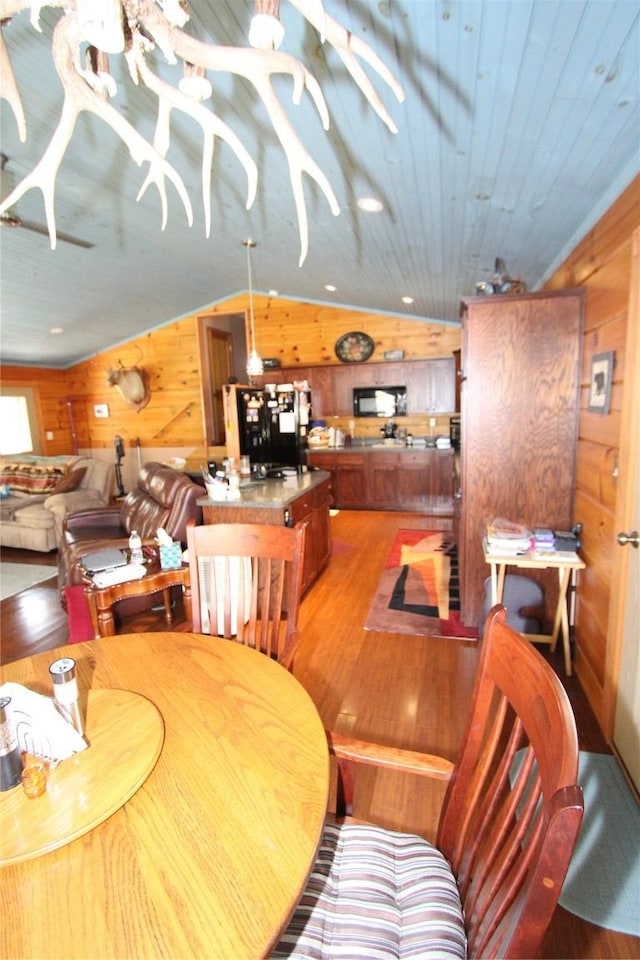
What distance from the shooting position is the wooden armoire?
2533 millimetres

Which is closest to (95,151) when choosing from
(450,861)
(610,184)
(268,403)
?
(268,403)

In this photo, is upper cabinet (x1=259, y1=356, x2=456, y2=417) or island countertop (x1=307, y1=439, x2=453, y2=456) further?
upper cabinet (x1=259, y1=356, x2=456, y2=417)

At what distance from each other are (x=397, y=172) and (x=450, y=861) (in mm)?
2682

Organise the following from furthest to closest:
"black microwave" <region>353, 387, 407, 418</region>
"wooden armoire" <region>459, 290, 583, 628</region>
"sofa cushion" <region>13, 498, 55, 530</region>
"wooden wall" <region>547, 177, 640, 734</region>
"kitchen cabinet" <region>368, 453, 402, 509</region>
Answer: "black microwave" <region>353, 387, 407, 418</region> < "kitchen cabinet" <region>368, 453, 402, 509</region> < "sofa cushion" <region>13, 498, 55, 530</region> < "wooden armoire" <region>459, 290, 583, 628</region> < "wooden wall" <region>547, 177, 640, 734</region>

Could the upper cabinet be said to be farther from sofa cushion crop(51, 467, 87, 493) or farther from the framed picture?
the framed picture

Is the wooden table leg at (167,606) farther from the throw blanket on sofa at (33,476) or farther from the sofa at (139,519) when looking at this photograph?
the throw blanket on sofa at (33,476)

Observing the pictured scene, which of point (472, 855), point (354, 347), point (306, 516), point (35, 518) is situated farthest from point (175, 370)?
point (472, 855)

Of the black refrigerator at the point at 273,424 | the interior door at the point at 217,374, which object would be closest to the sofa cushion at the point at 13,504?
the interior door at the point at 217,374

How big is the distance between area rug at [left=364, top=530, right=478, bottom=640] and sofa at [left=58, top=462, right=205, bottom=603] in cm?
151

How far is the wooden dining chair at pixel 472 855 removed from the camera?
1.89 ft

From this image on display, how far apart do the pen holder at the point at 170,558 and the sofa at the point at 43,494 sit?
291 cm

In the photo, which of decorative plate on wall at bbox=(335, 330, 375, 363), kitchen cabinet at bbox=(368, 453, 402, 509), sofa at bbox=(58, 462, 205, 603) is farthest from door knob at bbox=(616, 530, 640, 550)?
decorative plate on wall at bbox=(335, 330, 375, 363)

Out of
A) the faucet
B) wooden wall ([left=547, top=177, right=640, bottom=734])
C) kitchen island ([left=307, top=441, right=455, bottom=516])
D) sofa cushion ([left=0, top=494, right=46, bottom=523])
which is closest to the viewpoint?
wooden wall ([left=547, top=177, right=640, bottom=734])

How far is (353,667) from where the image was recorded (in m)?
2.62
